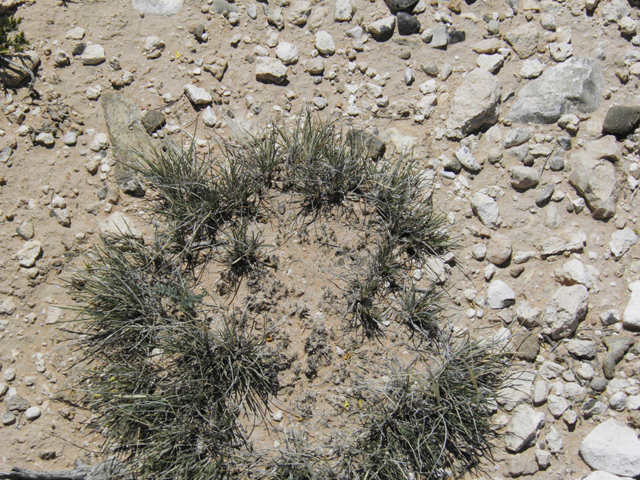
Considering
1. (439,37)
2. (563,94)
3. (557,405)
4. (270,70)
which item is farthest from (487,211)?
(270,70)

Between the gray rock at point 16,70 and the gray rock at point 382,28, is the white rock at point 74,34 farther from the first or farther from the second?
the gray rock at point 382,28

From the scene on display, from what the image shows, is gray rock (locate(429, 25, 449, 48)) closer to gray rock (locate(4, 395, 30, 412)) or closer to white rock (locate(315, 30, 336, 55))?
white rock (locate(315, 30, 336, 55))

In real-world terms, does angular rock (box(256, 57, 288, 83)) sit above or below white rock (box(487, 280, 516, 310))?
above

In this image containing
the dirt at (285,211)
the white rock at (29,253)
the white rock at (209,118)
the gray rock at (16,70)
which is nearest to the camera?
the dirt at (285,211)

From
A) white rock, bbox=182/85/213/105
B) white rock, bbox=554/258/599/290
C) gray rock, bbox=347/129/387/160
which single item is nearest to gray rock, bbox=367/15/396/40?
gray rock, bbox=347/129/387/160

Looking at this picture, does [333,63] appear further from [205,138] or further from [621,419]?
[621,419]

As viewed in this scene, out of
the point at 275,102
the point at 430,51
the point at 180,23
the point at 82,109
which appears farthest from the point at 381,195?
the point at 82,109

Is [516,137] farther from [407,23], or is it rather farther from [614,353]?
[614,353]

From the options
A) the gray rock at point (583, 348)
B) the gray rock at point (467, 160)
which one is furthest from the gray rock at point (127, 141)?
the gray rock at point (583, 348)
